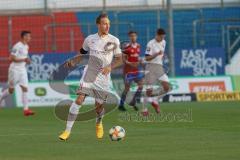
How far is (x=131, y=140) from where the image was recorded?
53.9ft

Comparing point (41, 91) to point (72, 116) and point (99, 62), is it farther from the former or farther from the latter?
point (72, 116)

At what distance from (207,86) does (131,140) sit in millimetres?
16897

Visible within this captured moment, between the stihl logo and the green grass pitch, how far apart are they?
7401 millimetres

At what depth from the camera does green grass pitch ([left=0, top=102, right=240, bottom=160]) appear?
44.3 feet

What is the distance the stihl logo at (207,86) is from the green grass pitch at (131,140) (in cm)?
740

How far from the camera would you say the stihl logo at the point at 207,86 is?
3288 centimetres

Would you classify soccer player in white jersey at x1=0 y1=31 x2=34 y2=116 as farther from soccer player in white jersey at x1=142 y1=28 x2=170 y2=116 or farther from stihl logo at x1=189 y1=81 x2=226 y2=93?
stihl logo at x1=189 y1=81 x2=226 y2=93

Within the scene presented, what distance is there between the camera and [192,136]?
56.2 feet

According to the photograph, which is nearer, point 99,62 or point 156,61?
point 99,62

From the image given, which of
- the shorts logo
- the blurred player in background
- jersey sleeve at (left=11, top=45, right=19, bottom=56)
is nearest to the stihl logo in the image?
the blurred player in background

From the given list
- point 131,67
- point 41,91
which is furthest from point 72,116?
point 41,91

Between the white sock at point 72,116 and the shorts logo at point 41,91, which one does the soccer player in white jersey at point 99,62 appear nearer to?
the white sock at point 72,116

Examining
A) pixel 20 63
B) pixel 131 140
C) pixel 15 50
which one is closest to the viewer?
pixel 131 140

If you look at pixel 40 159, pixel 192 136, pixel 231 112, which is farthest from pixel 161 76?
pixel 40 159
